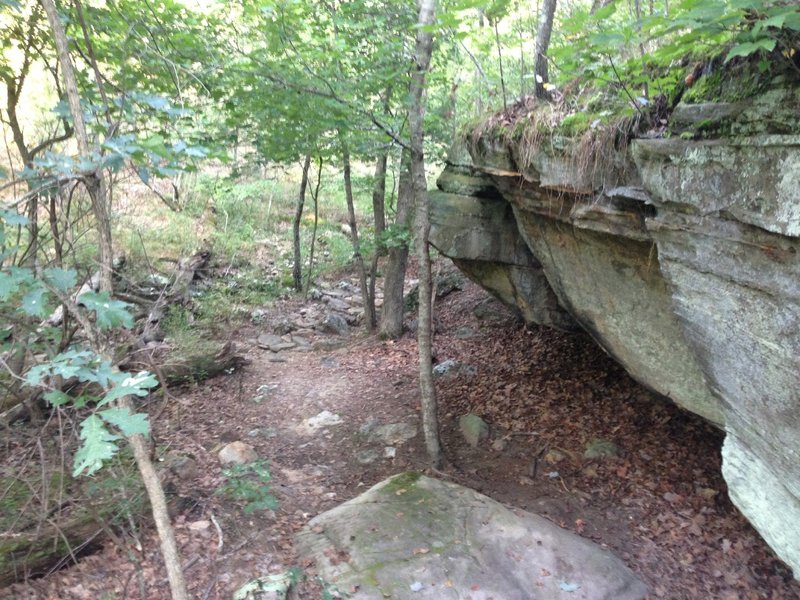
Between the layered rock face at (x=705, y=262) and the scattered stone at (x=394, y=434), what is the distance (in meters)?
2.67

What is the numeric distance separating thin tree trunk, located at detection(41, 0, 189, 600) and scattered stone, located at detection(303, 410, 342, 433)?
14.4 feet

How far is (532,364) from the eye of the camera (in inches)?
333

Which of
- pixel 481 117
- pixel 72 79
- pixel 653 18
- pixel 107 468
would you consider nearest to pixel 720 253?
pixel 653 18

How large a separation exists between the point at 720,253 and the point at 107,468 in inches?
207

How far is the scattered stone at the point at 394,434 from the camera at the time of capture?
699 cm

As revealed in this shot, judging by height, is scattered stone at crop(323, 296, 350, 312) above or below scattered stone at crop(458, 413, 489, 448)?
below

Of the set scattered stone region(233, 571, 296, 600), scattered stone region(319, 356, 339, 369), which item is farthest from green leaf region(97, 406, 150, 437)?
scattered stone region(319, 356, 339, 369)

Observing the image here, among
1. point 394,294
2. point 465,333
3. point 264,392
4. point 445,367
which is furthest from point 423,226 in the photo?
point 394,294

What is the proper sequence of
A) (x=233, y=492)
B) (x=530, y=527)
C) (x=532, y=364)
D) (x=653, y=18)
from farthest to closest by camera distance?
(x=532, y=364) < (x=233, y=492) < (x=530, y=527) < (x=653, y=18)

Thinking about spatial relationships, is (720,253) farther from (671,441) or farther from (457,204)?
(457,204)

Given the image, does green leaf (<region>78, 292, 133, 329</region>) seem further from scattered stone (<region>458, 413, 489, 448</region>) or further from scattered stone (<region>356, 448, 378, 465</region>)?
scattered stone (<region>458, 413, 489, 448</region>)

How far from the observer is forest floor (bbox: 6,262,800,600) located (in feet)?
14.5

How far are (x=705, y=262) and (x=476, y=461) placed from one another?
391 centimetres

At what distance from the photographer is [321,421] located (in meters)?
7.60
